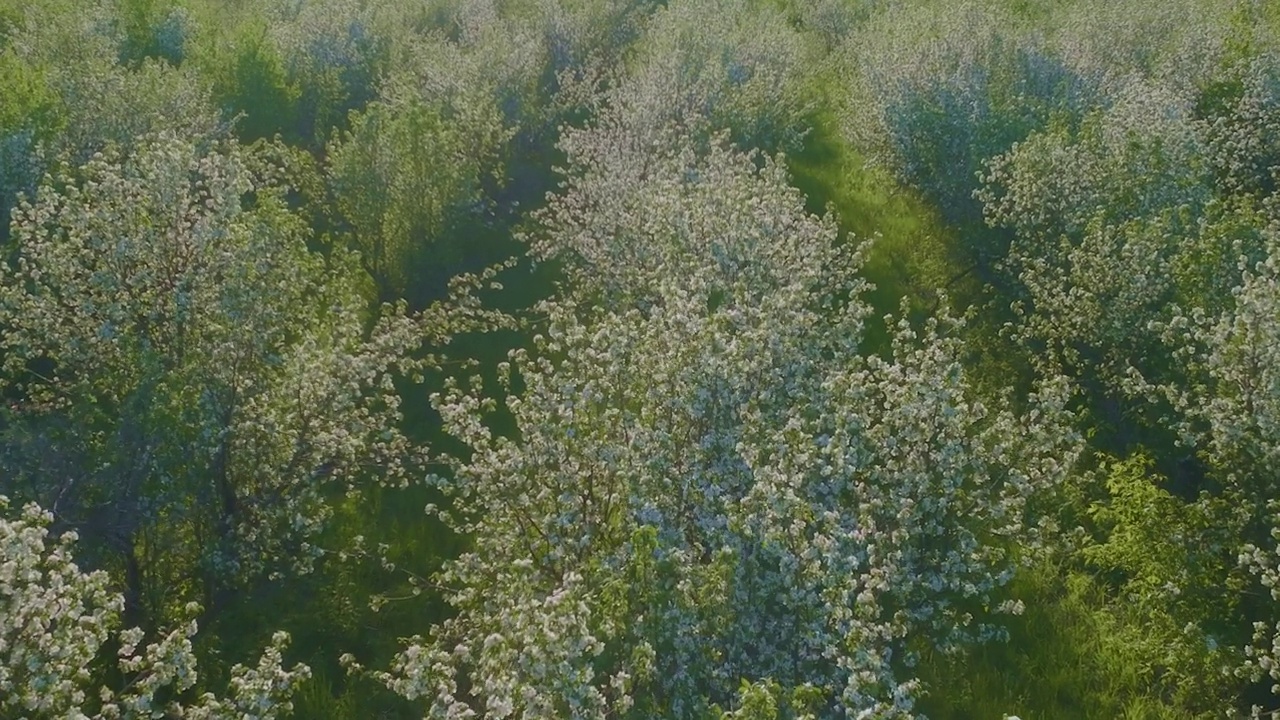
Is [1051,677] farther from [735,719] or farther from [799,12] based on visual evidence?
[799,12]

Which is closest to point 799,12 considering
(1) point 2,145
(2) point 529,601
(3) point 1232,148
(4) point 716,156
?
(3) point 1232,148

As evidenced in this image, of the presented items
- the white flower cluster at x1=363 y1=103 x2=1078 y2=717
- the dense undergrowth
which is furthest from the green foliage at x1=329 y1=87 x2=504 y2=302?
the white flower cluster at x1=363 y1=103 x2=1078 y2=717

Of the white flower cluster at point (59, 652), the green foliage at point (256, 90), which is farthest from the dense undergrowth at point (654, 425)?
the green foliage at point (256, 90)

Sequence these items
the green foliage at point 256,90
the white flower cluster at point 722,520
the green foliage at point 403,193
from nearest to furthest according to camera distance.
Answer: the white flower cluster at point 722,520 < the green foliage at point 403,193 < the green foliage at point 256,90

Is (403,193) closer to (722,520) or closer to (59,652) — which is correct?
(722,520)

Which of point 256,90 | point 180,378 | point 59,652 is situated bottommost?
point 256,90

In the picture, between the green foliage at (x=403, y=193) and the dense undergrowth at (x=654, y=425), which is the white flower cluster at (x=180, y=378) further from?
the green foliage at (x=403, y=193)

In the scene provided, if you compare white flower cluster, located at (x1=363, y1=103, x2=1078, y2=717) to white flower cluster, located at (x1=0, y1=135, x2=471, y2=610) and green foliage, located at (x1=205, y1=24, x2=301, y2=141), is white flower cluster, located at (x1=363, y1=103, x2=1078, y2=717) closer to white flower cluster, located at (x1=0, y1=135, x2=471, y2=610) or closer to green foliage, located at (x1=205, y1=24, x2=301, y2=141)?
white flower cluster, located at (x1=0, y1=135, x2=471, y2=610)

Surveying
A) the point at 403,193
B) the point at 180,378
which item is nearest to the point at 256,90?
the point at 403,193
